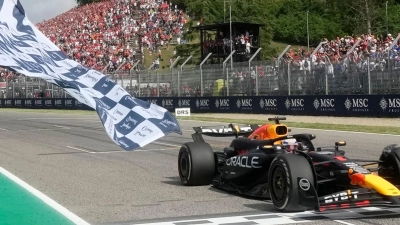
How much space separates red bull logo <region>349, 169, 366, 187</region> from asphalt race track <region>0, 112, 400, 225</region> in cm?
38

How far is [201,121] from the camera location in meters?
31.3

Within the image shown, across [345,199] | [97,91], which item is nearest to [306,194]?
[345,199]

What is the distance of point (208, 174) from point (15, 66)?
3108 mm

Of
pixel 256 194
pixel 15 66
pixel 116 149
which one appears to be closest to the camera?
pixel 256 194

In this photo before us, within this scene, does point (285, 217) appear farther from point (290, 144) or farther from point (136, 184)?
point (136, 184)

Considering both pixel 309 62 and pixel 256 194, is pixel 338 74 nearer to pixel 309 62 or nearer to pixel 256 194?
pixel 309 62

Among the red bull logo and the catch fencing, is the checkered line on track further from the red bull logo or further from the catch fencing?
the catch fencing

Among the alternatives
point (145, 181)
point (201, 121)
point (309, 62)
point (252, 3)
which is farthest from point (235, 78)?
point (252, 3)

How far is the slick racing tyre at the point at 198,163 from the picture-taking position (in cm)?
1005

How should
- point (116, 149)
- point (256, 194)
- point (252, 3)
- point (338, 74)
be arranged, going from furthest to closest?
point (252, 3) < point (338, 74) < point (116, 149) < point (256, 194)

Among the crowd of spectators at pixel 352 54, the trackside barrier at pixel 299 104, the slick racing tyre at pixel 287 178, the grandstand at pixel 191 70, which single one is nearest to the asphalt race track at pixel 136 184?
the slick racing tyre at pixel 287 178

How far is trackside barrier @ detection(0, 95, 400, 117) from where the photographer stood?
984 inches

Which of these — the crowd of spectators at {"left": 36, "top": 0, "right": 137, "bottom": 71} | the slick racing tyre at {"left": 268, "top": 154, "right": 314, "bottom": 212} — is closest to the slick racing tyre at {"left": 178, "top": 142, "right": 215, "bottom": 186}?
the slick racing tyre at {"left": 268, "top": 154, "right": 314, "bottom": 212}

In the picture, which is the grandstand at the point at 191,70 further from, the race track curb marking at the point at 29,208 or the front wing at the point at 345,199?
the front wing at the point at 345,199
